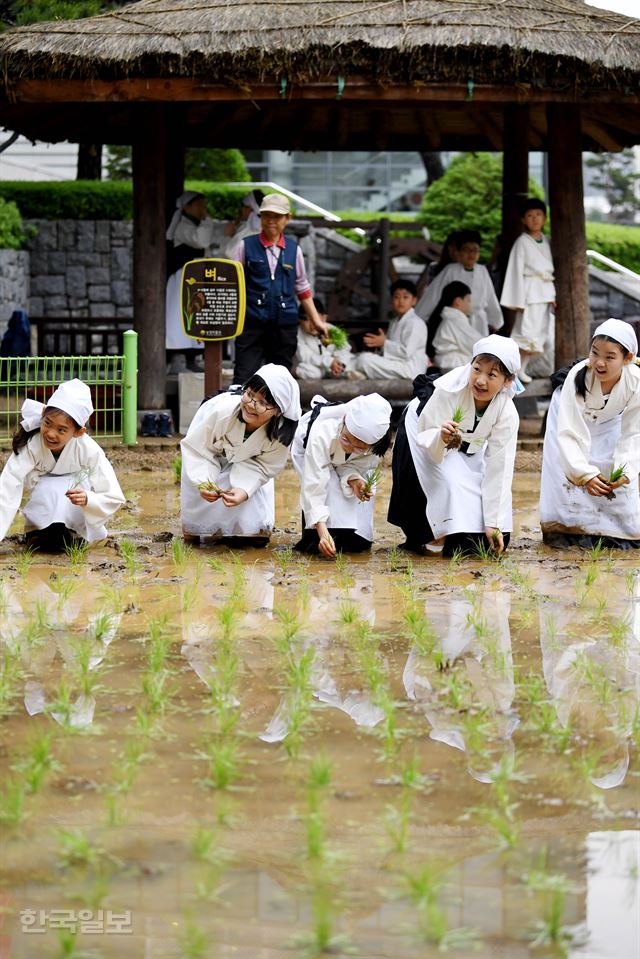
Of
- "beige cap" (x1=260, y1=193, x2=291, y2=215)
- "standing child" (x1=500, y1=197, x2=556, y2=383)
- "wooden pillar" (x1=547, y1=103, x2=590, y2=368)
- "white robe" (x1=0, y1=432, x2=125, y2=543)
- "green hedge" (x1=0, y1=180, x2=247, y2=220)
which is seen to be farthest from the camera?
"green hedge" (x1=0, y1=180, x2=247, y2=220)

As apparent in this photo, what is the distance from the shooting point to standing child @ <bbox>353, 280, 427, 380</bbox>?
1146 cm

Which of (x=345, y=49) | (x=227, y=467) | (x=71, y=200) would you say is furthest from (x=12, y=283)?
(x=227, y=467)

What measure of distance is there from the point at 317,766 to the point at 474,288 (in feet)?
29.4

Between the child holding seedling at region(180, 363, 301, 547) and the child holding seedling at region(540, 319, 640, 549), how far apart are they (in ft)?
4.59

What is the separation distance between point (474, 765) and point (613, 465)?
344 cm

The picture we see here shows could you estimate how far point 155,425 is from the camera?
10859mm

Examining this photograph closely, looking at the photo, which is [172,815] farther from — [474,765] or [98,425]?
[98,425]

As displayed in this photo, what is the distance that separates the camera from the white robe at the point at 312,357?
37.2ft

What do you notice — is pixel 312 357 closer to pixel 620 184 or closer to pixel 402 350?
pixel 402 350

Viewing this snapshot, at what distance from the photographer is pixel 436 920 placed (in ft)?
9.82

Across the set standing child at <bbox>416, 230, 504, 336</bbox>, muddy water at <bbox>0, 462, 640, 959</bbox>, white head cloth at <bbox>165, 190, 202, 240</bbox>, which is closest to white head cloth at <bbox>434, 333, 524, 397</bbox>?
muddy water at <bbox>0, 462, 640, 959</bbox>

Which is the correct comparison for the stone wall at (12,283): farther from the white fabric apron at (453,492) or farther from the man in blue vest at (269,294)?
the white fabric apron at (453,492)

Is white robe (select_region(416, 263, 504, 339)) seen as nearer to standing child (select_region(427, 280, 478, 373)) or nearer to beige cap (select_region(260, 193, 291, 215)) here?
standing child (select_region(427, 280, 478, 373))

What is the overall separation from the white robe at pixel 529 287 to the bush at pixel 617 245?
8865 millimetres
